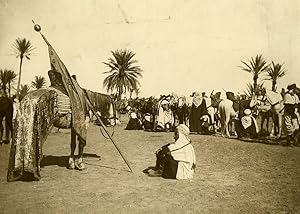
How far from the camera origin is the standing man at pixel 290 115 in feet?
10.6

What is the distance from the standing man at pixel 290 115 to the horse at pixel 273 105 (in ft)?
0.22

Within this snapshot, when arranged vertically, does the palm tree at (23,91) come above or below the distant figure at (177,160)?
above

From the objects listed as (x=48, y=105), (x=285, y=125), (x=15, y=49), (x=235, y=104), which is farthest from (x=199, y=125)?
(x=15, y=49)

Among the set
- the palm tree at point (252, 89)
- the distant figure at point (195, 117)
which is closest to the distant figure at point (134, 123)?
the distant figure at point (195, 117)

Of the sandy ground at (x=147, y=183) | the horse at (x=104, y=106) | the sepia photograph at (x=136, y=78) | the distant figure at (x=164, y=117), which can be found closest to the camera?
the sandy ground at (x=147, y=183)

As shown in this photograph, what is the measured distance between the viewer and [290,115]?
3.62 m

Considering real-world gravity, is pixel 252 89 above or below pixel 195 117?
above

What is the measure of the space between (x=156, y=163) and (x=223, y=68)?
87 cm

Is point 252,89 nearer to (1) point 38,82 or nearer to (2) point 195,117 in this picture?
(2) point 195,117

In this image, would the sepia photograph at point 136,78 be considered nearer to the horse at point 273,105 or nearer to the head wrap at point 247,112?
the horse at point 273,105

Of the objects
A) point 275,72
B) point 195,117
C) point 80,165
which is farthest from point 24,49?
point 195,117

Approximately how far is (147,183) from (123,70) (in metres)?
0.83

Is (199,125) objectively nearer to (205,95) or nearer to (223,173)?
(205,95)

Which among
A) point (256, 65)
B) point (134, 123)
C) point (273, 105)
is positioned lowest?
point (134, 123)
